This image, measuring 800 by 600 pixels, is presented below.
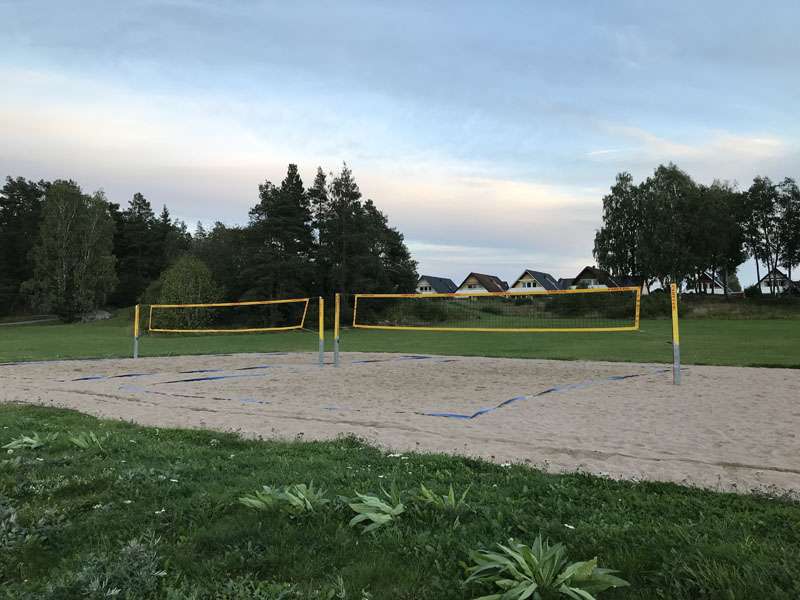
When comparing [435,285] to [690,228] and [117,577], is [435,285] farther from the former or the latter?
[117,577]

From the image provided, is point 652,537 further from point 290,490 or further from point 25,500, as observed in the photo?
point 25,500

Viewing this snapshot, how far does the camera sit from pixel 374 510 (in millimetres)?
3197

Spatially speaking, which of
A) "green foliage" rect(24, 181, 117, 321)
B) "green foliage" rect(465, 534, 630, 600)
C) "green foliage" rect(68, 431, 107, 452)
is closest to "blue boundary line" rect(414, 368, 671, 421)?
"green foliage" rect(68, 431, 107, 452)

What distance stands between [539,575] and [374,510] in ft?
3.76

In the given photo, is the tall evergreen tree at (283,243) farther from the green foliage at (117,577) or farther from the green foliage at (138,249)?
the green foliage at (117,577)

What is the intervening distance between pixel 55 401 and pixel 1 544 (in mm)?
6652

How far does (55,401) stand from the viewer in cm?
870

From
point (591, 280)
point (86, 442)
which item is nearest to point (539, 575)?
point (86, 442)

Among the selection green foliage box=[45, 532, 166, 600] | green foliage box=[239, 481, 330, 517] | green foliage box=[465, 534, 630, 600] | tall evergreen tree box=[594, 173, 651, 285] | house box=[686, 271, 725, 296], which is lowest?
green foliage box=[45, 532, 166, 600]

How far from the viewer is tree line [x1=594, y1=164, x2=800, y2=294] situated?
2131 inches

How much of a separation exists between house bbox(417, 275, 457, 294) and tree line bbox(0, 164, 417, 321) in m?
26.4

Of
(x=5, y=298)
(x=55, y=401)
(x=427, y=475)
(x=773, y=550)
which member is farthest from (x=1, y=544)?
Result: (x=5, y=298)

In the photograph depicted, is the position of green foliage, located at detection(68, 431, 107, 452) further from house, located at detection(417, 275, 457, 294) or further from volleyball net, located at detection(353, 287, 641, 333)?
house, located at detection(417, 275, 457, 294)

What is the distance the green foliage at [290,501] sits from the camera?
10.5ft
